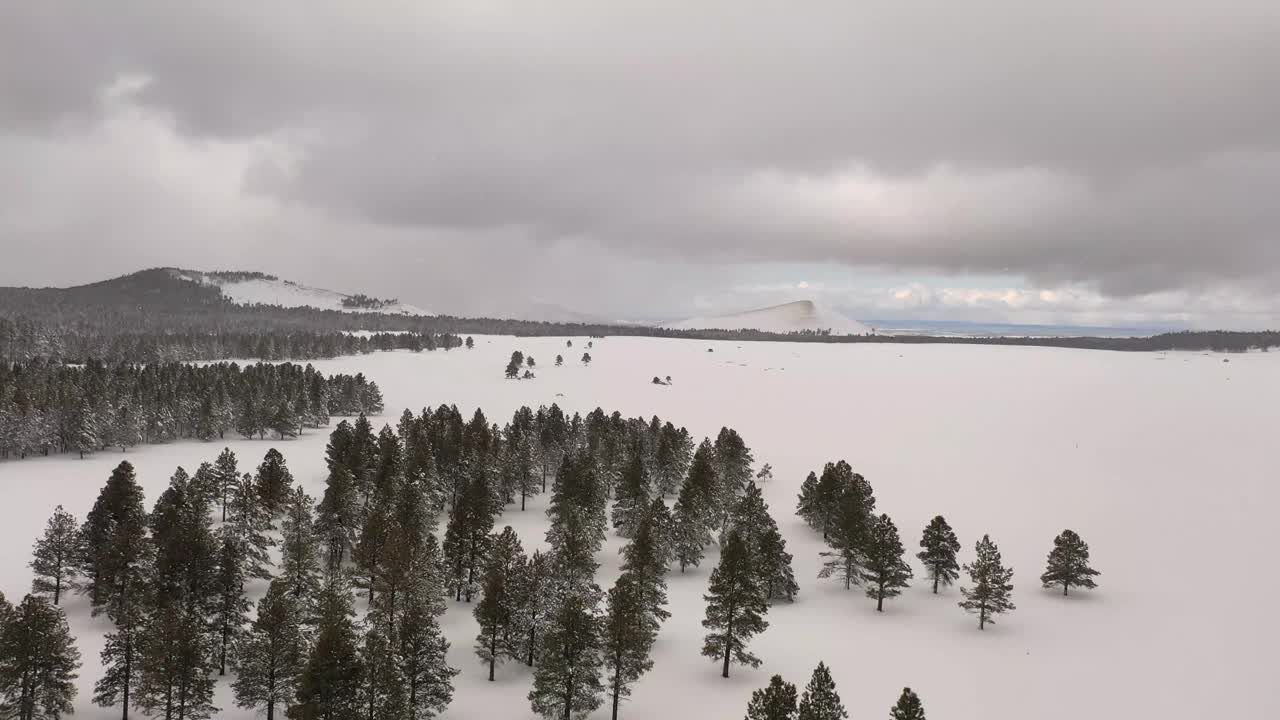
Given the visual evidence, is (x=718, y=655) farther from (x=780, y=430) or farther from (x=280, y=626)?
(x=780, y=430)

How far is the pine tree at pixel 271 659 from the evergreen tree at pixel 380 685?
19.3 ft

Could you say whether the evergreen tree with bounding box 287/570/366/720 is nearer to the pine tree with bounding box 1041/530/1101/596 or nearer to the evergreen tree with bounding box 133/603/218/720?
the evergreen tree with bounding box 133/603/218/720

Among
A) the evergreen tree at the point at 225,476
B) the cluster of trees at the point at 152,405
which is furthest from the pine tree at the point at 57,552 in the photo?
the cluster of trees at the point at 152,405

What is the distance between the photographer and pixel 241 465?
10994 centimetres

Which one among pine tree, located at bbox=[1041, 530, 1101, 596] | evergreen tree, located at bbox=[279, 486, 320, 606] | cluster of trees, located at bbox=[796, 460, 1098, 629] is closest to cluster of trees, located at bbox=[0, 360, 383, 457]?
evergreen tree, located at bbox=[279, 486, 320, 606]

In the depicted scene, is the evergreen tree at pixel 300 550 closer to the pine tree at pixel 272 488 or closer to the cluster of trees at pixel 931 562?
the pine tree at pixel 272 488

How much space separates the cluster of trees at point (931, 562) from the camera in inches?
2509

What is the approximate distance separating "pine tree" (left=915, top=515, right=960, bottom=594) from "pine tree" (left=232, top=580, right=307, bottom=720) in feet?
200

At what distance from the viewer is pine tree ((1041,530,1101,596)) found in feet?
234

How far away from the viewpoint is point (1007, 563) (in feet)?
266

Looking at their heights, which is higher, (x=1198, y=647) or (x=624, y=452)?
(x=624, y=452)

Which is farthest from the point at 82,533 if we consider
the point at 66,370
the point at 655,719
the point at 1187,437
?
the point at 1187,437

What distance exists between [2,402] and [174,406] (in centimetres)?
2462

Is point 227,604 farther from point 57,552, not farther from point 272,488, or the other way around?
point 272,488
